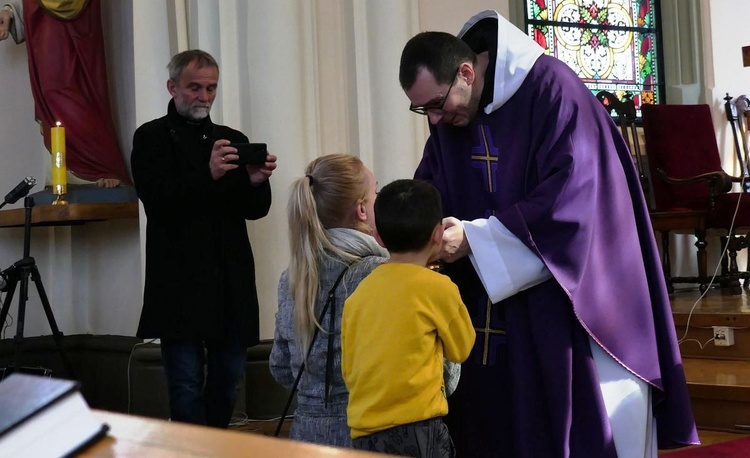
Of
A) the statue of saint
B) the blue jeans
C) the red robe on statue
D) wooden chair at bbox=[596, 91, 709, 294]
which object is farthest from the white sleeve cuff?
wooden chair at bbox=[596, 91, 709, 294]

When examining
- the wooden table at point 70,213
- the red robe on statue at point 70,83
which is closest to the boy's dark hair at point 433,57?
the wooden table at point 70,213

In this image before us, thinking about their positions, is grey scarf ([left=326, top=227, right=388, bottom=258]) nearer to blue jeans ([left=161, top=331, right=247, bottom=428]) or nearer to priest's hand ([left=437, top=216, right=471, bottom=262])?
priest's hand ([left=437, top=216, right=471, bottom=262])

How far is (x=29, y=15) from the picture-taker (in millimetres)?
5805

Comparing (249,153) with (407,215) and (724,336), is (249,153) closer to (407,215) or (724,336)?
(407,215)

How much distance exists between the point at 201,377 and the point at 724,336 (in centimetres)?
275

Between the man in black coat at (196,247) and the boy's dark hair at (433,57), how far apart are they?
1168 mm

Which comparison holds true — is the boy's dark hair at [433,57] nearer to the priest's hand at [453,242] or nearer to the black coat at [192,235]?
the priest's hand at [453,242]

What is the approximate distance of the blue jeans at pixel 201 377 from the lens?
3758 mm

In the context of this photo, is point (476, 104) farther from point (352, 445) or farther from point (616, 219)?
point (352, 445)

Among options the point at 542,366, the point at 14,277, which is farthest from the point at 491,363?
the point at 14,277

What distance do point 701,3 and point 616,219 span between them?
6.43m

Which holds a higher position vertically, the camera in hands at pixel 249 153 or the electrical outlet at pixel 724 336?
the camera in hands at pixel 249 153

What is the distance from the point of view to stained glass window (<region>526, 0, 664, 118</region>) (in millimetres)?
8188

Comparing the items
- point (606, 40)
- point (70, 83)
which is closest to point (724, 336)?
point (70, 83)
